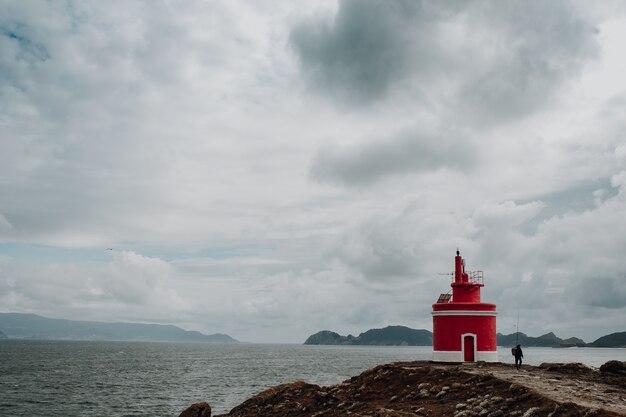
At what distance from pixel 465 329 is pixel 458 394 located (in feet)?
35.2

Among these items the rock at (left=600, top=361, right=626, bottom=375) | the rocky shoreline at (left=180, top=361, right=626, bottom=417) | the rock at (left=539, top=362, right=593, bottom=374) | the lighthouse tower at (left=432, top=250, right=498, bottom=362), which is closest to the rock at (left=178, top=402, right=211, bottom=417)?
the rocky shoreline at (left=180, top=361, right=626, bottom=417)

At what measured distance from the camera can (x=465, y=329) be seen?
117 feet

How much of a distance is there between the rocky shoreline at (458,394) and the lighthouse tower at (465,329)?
72.4 inches

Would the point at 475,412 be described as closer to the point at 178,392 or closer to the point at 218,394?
the point at 218,394

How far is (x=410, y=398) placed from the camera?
26719 mm

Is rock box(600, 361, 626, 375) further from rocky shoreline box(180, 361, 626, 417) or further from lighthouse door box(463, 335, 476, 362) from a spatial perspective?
lighthouse door box(463, 335, 476, 362)

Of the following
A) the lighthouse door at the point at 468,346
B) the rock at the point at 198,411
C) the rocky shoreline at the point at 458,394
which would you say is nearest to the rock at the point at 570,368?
the rocky shoreline at the point at 458,394

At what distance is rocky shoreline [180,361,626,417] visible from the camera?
70.3ft

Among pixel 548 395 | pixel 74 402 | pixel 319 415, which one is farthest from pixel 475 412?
pixel 74 402

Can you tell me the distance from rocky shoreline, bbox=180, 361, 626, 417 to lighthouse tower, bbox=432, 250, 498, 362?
184 cm

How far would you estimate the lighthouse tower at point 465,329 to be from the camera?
35531mm

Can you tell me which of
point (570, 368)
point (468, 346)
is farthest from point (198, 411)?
point (570, 368)

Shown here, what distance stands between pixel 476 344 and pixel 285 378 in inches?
1900

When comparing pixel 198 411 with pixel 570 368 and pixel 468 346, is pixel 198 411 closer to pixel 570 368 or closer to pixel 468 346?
pixel 468 346
